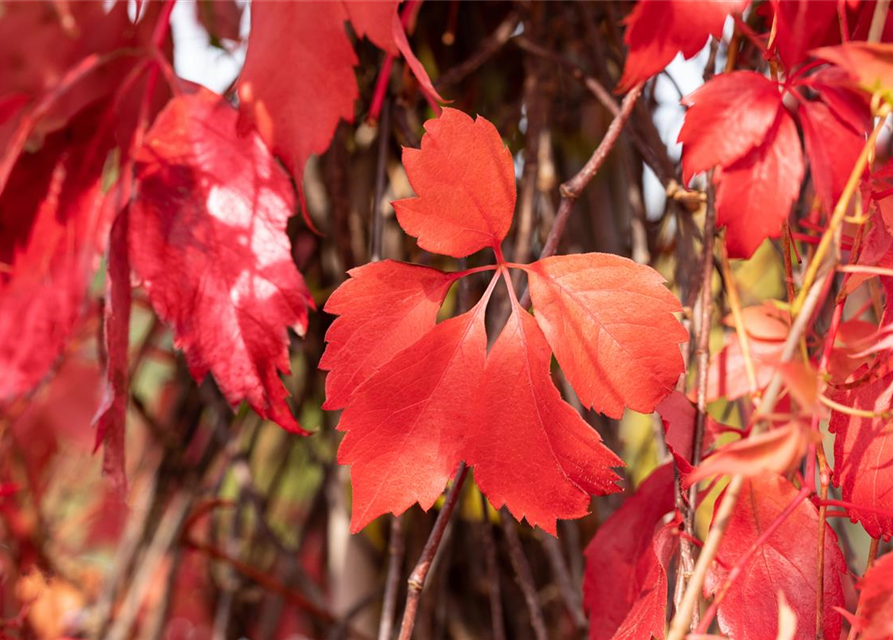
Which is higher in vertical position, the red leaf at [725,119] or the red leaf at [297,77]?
the red leaf at [297,77]

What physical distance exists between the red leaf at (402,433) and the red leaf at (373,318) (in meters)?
0.01

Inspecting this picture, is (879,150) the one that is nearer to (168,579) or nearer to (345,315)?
(345,315)

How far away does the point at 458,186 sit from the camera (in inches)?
14.8

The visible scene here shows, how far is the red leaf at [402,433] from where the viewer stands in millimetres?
370

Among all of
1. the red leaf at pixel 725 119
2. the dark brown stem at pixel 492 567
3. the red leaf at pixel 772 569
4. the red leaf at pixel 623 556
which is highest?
the red leaf at pixel 725 119

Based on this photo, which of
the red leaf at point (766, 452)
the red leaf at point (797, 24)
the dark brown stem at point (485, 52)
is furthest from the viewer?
the dark brown stem at point (485, 52)

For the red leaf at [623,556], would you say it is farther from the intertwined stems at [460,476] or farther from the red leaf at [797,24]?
the red leaf at [797,24]

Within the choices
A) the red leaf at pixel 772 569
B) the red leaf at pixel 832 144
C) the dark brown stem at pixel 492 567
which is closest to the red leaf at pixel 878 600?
the red leaf at pixel 772 569

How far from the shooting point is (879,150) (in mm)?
900

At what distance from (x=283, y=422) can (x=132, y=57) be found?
12.1 inches

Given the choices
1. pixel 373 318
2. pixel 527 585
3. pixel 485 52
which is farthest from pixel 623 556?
pixel 485 52

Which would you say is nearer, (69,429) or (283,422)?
(283,422)

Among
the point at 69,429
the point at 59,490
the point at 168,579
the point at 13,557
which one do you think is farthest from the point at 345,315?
the point at 59,490

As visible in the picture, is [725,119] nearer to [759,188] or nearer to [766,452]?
[759,188]
